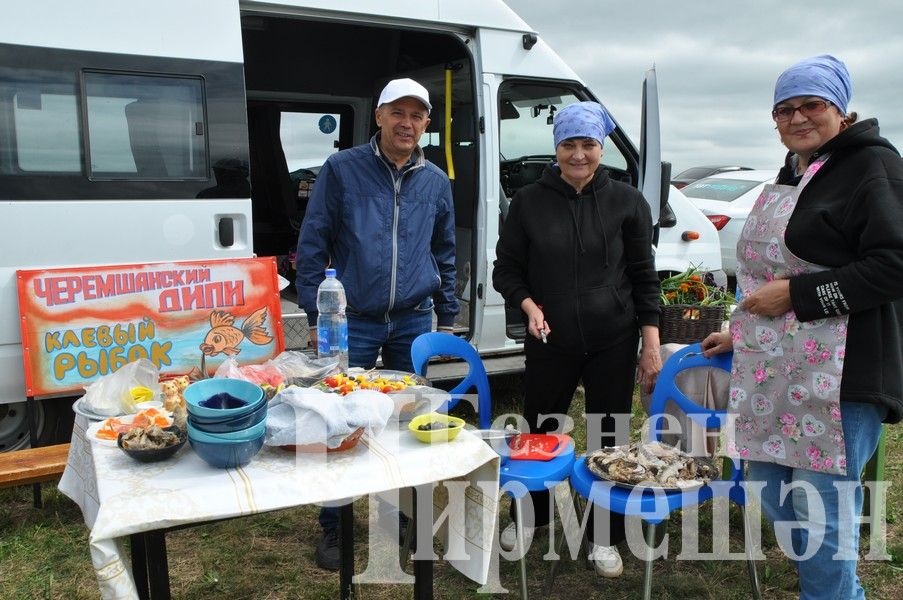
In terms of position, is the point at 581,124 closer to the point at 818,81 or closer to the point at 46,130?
the point at 818,81

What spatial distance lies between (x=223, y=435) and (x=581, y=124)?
1.67m

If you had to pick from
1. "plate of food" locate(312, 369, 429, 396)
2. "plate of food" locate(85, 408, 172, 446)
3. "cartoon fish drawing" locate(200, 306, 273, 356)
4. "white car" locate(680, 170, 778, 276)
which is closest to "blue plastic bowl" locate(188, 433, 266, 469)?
"plate of food" locate(85, 408, 172, 446)

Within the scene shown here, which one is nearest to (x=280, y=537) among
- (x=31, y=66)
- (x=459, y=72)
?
(x=31, y=66)

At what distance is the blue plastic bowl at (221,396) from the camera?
176 cm

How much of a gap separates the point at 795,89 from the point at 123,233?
2.98m

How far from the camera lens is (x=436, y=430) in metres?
2.00

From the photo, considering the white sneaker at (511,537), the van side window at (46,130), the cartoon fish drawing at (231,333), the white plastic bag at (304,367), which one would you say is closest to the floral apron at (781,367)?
the white sneaker at (511,537)

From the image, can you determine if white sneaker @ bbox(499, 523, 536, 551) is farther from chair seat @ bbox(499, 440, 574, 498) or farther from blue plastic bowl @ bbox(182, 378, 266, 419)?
blue plastic bowl @ bbox(182, 378, 266, 419)

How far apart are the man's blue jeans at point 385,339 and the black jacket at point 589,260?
1.61ft

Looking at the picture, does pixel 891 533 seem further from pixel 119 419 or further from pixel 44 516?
pixel 44 516

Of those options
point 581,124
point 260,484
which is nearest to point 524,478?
point 260,484

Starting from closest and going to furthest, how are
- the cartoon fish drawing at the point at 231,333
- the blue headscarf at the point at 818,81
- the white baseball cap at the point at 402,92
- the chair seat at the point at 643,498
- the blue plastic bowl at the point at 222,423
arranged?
the blue plastic bowl at the point at 222,423 → the blue headscarf at the point at 818,81 → the chair seat at the point at 643,498 → the white baseball cap at the point at 402,92 → the cartoon fish drawing at the point at 231,333

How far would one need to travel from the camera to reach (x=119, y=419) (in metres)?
2.05

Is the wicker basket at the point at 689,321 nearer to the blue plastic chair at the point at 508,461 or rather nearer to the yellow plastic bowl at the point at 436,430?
the blue plastic chair at the point at 508,461
